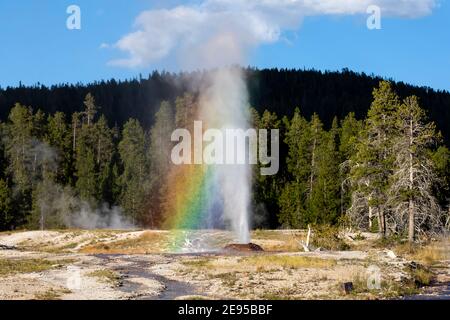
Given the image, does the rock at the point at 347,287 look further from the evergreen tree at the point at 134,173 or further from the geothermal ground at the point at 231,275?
the evergreen tree at the point at 134,173

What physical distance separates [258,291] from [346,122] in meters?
56.7

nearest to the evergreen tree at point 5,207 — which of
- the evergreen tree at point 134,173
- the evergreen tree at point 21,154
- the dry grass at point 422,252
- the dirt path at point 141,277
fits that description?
the evergreen tree at point 21,154

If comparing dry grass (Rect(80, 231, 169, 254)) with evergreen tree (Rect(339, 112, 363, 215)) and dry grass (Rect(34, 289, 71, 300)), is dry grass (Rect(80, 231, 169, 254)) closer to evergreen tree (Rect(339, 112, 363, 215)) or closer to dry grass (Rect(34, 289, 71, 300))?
evergreen tree (Rect(339, 112, 363, 215))

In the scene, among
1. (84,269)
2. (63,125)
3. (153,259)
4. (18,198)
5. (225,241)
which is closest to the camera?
(84,269)

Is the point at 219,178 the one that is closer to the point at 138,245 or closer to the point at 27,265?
the point at 138,245

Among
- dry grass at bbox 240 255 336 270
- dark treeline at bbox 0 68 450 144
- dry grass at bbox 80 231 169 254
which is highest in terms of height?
dark treeline at bbox 0 68 450 144

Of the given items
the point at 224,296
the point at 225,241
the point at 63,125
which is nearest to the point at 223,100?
the point at 225,241

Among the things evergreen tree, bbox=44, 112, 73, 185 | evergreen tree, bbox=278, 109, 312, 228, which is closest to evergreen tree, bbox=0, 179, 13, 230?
evergreen tree, bbox=44, 112, 73, 185

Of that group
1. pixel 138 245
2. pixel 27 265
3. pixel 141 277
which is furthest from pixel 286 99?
pixel 141 277

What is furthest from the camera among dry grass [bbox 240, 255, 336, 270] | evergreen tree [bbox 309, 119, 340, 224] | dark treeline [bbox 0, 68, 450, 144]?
dark treeline [bbox 0, 68, 450, 144]
